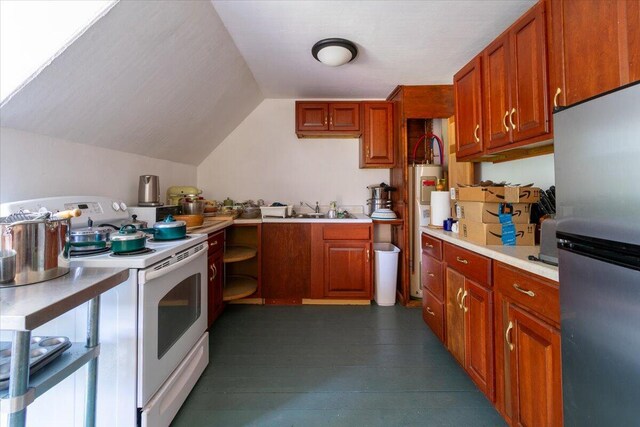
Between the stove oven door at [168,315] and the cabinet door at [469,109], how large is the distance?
6.47 ft

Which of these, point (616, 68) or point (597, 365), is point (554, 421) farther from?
point (616, 68)

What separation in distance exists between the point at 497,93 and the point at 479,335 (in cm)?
144

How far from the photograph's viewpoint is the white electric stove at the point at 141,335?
→ 107 centimetres

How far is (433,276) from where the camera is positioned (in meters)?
1.94

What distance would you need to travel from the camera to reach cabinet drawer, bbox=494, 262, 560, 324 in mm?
965

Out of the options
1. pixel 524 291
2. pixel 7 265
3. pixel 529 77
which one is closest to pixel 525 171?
pixel 529 77

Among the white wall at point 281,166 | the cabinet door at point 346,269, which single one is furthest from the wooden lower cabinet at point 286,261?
the white wall at point 281,166

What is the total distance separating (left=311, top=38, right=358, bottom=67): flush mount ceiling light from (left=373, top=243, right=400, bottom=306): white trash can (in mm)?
1824

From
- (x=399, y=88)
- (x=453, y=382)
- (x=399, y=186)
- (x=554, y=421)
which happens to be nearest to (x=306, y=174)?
(x=399, y=186)

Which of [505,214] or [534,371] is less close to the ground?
[505,214]

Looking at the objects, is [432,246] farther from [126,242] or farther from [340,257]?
[126,242]

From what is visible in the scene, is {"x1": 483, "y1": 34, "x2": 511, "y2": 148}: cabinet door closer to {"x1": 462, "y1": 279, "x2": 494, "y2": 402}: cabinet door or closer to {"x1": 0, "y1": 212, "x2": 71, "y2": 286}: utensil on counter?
{"x1": 462, "y1": 279, "x2": 494, "y2": 402}: cabinet door

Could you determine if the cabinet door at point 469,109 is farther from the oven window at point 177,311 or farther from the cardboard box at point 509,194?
the oven window at point 177,311

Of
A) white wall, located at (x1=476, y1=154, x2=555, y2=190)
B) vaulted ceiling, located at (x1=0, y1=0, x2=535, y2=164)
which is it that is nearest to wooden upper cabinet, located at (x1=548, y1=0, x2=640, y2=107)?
white wall, located at (x1=476, y1=154, x2=555, y2=190)
